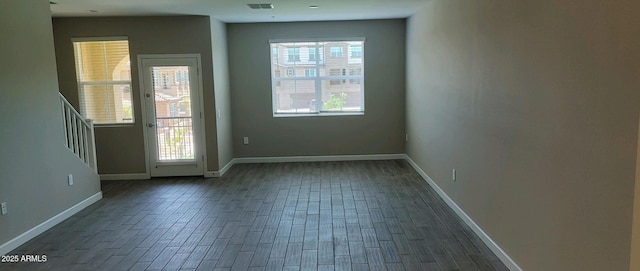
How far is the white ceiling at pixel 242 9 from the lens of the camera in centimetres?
509

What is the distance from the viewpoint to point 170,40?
6184 mm

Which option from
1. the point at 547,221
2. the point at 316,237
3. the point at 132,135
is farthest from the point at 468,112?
the point at 132,135

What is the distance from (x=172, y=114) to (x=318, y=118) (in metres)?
2.49

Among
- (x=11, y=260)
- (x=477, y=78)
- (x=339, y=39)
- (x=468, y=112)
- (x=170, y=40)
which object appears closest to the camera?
(x=11, y=260)

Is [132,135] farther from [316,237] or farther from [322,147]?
[316,237]

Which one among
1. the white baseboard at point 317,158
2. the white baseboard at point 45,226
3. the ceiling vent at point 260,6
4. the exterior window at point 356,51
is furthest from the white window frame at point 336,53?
the white baseboard at point 45,226

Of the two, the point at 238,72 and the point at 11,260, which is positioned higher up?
the point at 238,72

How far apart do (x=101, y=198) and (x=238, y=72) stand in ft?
10.1

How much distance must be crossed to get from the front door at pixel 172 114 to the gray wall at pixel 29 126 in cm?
175

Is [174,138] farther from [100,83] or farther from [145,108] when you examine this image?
[100,83]

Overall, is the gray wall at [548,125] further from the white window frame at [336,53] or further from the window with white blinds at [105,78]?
the window with white blinds at [105,78]

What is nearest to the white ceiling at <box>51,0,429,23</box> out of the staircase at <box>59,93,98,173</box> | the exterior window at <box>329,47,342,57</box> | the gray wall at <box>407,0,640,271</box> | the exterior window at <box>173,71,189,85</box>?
the exterior window at <box>329,47,342,57</box>

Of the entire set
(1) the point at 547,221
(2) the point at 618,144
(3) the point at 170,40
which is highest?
(3) the point at 170,40

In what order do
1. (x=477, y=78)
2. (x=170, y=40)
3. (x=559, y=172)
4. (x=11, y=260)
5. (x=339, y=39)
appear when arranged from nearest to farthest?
(x=559, y=172)
(x=11, y=260)
(x=477, y=78)
(x=170, y=40)
(x=339, y=39)
